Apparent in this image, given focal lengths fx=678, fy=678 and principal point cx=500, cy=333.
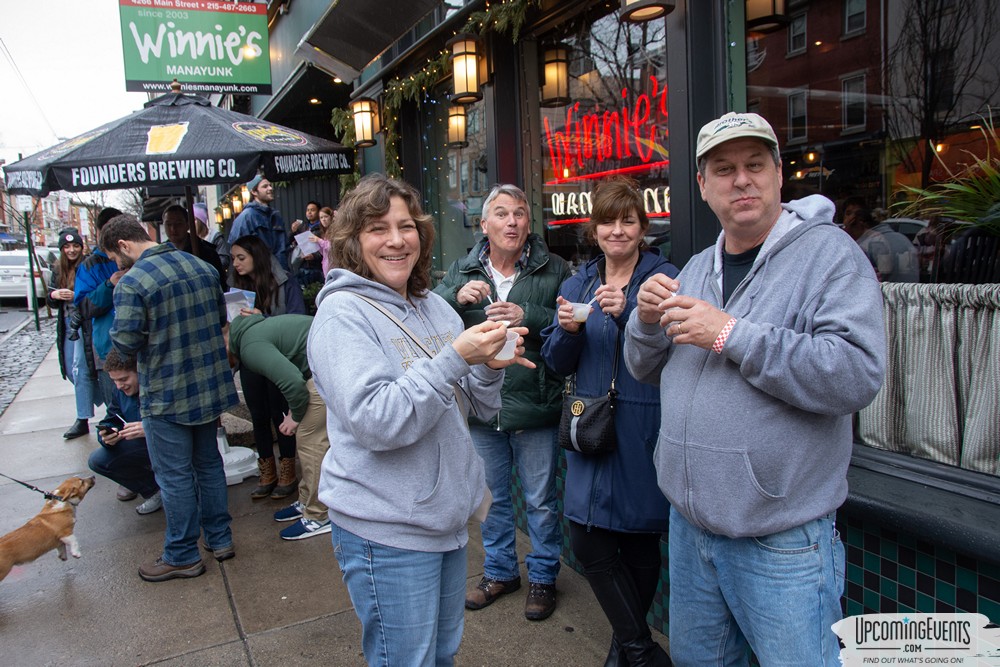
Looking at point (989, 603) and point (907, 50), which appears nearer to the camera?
point (989, 603)

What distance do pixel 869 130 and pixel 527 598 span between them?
252cm

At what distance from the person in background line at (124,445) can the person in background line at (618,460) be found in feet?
9.38

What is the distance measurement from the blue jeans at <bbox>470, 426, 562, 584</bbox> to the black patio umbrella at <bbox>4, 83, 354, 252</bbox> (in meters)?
2.76

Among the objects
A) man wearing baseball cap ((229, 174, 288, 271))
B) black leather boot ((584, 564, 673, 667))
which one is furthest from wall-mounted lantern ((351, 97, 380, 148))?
black leather boot ((584, 564, 673, 667))

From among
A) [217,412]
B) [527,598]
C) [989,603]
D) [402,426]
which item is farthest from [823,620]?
[217,412]

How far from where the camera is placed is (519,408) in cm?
307

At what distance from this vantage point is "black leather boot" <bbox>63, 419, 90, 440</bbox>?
21.5 ft

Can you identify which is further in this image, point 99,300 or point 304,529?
point 99,300

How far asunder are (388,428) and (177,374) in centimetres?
252

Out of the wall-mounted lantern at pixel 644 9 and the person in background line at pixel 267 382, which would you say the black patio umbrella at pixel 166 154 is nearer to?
the person in background line at pixel 267 382

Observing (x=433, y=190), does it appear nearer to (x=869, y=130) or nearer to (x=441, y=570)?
(x=869, y=130)

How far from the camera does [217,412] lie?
12.4 ft

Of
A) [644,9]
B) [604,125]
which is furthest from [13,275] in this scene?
[644,9]

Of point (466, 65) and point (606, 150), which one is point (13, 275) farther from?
point (606, 150)
